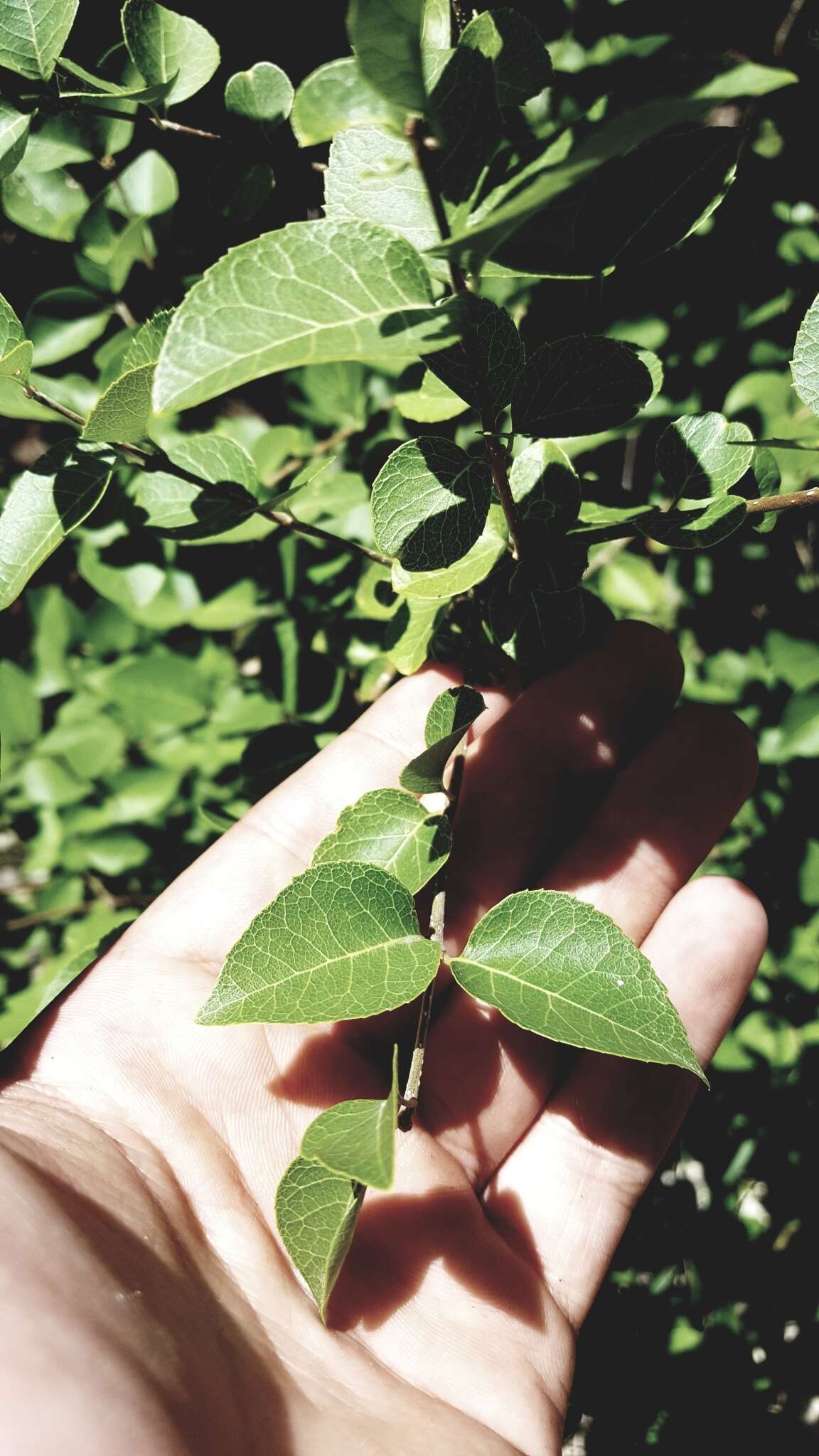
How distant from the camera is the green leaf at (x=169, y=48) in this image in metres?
0.94

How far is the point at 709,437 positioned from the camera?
987mm

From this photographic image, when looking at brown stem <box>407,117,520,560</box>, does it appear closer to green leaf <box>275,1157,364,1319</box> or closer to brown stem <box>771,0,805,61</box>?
green leaf <box>275,1157,364,1319</box>

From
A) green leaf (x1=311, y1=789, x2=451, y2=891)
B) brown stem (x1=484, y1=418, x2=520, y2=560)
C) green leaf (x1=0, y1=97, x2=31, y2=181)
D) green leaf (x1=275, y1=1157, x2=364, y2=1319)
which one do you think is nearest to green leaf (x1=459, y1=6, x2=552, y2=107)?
brown stem (x1=484, y1=418, x2=520, y2=560)

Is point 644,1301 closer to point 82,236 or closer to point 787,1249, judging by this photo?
point 787,1249

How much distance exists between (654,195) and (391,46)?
0.30m

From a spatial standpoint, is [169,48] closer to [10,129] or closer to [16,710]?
[10,129]

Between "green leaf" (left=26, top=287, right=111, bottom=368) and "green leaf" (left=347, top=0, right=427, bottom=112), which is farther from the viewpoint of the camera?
"green leaf" (left=26, top=287, right=111, bottom=368)

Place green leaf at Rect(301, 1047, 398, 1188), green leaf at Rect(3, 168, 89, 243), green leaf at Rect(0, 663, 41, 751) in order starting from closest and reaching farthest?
green leaf at Rect(301, 1047, 398, 1188) < green leaf at Rect(3, 168, 89, 243) < green leaf at Rect(0, 663, 41, 751)

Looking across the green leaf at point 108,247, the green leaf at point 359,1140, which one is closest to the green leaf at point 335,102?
the green leaf at point 108,247

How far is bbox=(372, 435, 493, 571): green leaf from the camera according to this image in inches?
33.2

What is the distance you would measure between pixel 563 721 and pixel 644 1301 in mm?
1471

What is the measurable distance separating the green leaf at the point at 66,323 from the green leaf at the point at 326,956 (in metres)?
0.96

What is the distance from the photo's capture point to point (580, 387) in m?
0.86

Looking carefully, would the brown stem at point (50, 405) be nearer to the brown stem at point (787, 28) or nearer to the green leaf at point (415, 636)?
the green leaf at point (415, 636)
